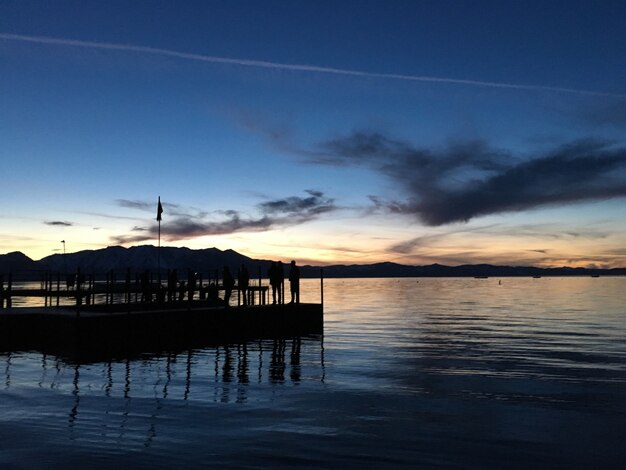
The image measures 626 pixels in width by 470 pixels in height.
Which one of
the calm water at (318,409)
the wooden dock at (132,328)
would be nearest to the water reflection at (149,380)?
the calm water at (318,409)

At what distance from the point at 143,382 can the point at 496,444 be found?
13.3m

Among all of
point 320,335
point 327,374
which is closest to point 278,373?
point 327,374

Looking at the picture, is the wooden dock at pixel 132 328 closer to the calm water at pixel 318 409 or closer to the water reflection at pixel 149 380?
the water reflection at pixel 149 380

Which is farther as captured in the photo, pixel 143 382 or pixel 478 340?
pixel 478 340

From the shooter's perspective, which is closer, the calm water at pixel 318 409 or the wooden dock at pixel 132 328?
the calm water at pixel 318 409

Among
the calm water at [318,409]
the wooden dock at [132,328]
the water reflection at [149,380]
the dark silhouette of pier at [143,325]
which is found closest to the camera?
the calm water at [318,409]

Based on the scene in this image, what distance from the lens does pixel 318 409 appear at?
55.3 feet

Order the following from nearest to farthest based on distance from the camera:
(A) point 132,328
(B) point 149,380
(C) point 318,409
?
(C) point 318,409
(B) point 149,380
(A) point 132,328

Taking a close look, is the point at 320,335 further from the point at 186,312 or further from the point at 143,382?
the point at 143,382

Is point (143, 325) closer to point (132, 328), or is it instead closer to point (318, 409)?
point (132, 328)

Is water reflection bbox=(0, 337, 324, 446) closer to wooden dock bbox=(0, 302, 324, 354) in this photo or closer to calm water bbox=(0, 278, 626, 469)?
calm water bbox=(0, 278, 626, 469)

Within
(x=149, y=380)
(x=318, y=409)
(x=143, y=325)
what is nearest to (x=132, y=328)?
(x=143, y=325)

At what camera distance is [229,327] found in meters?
37.9

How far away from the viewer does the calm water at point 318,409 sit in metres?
12.5
